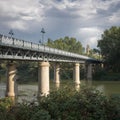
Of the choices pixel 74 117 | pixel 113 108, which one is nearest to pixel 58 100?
pixel 74 117

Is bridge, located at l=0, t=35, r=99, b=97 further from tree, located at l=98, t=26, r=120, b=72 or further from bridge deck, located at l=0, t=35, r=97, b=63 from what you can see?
tree, located at l=98, t=26, r=120, b=72

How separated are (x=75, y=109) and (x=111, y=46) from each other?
3255 inches

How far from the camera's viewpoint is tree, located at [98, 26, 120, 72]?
90.1 m

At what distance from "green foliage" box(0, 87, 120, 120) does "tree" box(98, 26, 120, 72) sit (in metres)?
77.8

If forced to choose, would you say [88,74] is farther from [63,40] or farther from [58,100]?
[58,100]

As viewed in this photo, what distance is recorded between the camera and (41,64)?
41781 mm

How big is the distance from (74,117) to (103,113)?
1282mm

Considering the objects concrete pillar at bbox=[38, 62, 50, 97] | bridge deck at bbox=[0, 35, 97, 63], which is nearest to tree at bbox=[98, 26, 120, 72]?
bridge deck at bbox=[0, 35, 97, 63]

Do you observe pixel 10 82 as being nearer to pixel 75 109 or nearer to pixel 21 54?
pixel 21 54

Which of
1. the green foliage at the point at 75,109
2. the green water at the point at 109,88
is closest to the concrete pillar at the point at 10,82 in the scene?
the green water at the point at 109,88

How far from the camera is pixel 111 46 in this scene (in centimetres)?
9269

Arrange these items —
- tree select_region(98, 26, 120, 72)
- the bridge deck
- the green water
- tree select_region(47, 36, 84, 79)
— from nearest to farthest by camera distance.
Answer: the bridge deck, the green water, tree select_region(98, 26, 120, 72), tree select_region(47, 36, 84, 79)

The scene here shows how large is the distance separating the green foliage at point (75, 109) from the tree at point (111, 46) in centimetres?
7784

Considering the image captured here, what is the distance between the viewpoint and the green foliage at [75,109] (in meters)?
11.6
